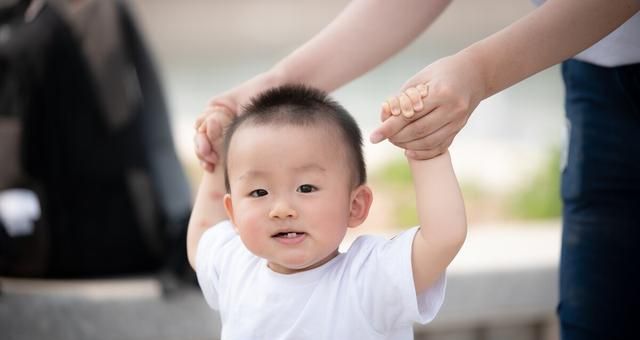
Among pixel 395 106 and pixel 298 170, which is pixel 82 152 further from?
pixel 395 106

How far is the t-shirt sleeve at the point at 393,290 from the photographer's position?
2.80 ft

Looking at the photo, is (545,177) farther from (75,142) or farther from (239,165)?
(239,165)

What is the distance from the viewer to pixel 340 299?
2.92ft

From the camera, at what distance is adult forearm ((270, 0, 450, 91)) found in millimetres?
1067

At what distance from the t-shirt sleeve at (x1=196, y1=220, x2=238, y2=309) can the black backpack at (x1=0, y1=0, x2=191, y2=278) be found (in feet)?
3.54

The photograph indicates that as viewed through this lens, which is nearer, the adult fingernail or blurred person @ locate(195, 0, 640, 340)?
the adult fingernail

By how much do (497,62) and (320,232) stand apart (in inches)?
10.7

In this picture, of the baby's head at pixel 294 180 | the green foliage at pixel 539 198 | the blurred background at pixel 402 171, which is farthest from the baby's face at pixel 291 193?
the green foliage at pixel 539 198

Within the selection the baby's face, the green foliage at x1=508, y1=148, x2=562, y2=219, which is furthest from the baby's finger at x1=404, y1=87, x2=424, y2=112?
the green foliage at x1=508, y1=148, x2=562, y2=219

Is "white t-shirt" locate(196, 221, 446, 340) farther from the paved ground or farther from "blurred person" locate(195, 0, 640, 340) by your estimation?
the paved ground

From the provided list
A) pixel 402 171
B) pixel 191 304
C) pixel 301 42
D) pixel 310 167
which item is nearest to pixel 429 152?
pixel 310 167

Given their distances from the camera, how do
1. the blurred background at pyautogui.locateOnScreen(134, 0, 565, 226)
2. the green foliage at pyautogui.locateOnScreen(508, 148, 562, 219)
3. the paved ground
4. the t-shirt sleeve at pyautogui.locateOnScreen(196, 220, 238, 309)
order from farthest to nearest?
the blurred background at pyautogui.locateOnScreen(134, 0, 565, 226)
the green foliage at pyautogui.locateOnScreen(508, 148, 562, 219)
the paved ground
the t-shirt sleeve at pyautogui.locateOnScreen(196, 220, 238, 309)

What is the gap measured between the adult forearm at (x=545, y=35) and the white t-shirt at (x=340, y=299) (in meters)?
0.21

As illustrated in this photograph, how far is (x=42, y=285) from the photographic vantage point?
2105 mm
